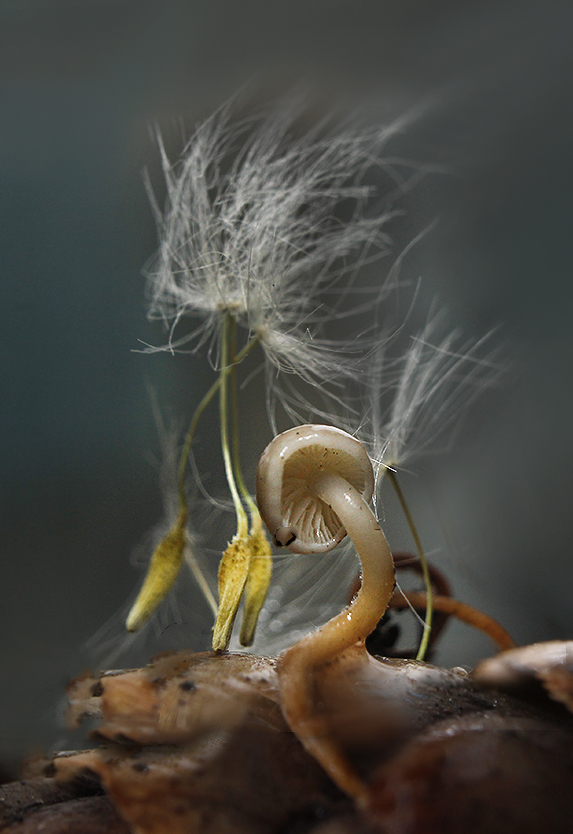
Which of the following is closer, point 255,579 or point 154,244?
point 255,579

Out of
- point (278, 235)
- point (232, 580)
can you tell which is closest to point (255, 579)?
point (232, 580)

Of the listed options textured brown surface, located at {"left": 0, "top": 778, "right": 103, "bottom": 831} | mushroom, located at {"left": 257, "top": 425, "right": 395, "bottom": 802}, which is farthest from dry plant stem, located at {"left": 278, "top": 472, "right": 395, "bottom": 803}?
textured brown surface, located at {"left": 0, "top": 778, "right": 103, "bottom": 831}

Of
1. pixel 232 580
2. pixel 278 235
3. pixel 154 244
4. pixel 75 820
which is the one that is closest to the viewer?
pixel 75 820

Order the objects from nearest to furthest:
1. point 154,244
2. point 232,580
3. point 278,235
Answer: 1. point 232,580
2. point 278,235
3. point 154,244

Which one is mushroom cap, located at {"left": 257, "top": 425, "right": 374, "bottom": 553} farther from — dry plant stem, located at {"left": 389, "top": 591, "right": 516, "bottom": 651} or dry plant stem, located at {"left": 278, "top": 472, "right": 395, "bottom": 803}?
dry plant stem, located at {"left": 389, "top": 591, "right": 516, "bottom": 651}

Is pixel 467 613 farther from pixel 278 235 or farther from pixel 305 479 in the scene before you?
pixel 278 235

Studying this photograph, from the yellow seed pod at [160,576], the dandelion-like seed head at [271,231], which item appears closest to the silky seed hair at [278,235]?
the dandelion-like seed head at [271,231]

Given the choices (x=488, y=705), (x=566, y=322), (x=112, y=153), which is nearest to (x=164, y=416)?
(x=112, y=153)
